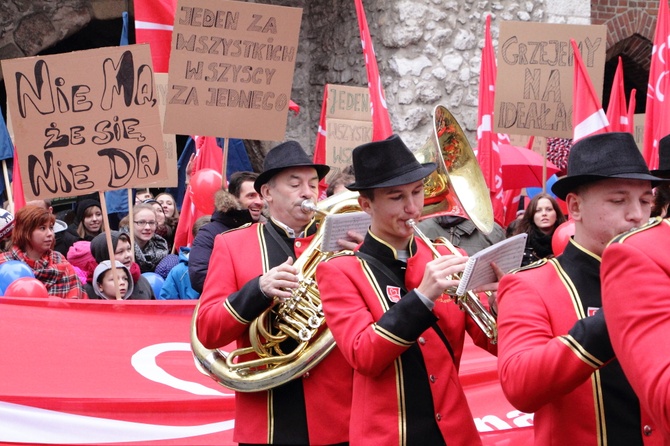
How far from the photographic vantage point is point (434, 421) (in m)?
3.09

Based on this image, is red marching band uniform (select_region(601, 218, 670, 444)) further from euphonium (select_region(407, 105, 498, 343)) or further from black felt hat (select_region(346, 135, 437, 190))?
euphonium (select_region(407, 105, 498, 343))

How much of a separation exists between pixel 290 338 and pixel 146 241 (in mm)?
4558

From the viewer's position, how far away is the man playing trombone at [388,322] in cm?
304

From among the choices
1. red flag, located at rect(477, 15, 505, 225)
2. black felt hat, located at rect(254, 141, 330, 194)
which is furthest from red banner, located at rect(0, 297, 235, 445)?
red flag, located at rect(477, 15, 505, 225)

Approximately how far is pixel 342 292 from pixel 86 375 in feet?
6.91

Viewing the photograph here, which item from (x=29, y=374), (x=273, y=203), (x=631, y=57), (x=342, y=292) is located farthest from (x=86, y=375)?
(x=631, y=57)

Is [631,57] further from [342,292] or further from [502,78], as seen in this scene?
[342,292]

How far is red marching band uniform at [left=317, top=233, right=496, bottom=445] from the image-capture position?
3.04 metres

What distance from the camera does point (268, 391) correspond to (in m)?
3.78

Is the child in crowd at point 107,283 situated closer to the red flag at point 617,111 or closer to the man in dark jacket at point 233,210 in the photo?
the man in dark jacket at point 233,210

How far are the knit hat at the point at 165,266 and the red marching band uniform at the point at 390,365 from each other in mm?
4735

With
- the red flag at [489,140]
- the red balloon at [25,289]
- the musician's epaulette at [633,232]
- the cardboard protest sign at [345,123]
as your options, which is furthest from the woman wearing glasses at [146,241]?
the musician's epaulette at [633,232]

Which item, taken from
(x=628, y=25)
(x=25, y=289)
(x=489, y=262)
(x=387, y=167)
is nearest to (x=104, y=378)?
(x=25, y=289)

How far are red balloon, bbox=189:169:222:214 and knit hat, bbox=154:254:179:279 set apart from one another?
458 millimetres
